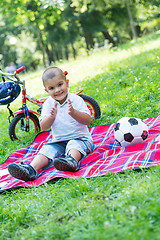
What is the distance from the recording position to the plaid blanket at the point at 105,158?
2.71 meters

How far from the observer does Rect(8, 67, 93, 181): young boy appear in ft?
9.79

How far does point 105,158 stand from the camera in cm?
309

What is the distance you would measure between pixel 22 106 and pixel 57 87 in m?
1.54

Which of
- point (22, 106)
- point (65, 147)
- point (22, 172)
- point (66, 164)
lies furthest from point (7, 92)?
point (66, 164)

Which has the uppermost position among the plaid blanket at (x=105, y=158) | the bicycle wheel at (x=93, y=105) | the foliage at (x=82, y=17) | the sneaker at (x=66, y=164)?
the foliage at (x=82, y=17)

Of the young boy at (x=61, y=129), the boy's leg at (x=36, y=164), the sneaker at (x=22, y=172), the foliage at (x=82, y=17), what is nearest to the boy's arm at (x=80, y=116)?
the young boy at (x=61, y=129)

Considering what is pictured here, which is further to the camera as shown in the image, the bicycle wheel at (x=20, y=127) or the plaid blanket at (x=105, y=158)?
the bicycle wheel at (x=20, y=127)

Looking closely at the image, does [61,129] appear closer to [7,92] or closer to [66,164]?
[66,164]

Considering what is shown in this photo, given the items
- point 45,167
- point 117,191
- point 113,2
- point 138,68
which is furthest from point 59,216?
point 113,2

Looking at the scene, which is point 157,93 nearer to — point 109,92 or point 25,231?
point 109,92

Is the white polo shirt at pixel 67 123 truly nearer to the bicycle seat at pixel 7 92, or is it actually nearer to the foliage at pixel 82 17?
the bicycle seat at pixel 7 92

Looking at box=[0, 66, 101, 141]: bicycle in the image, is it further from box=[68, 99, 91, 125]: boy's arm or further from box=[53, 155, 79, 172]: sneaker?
box=[53, 155, 79, 172]: sneaker

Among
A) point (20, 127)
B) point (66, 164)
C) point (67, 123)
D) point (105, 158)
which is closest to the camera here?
point (66, 164)

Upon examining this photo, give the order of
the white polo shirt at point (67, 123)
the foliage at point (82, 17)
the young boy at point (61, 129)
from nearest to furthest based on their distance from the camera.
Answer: the young boy at point (61, 129)
the white polo shirt at point (67, 123)
the foliage at point (82, 17)
